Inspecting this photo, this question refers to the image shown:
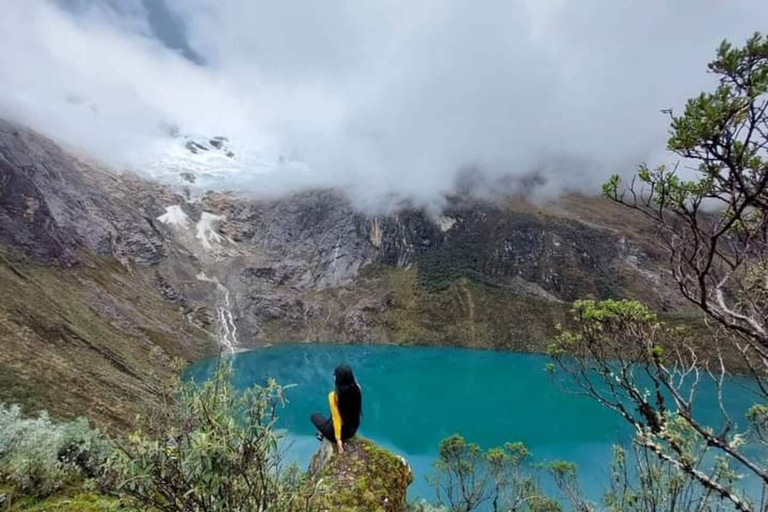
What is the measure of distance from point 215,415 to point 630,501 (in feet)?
31.3

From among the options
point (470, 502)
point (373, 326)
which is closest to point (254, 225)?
point (373, 326)

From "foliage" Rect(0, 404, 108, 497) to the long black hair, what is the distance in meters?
3.44

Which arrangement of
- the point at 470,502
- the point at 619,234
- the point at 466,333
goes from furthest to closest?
the point at 619,234 → the point at 466,333 → the point at 470,502

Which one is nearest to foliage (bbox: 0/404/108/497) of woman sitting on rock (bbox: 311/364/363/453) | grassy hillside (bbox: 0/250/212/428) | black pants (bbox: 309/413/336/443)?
grassy hillside (bbox: 0/250/212/428)

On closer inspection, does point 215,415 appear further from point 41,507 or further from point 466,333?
point 466,333

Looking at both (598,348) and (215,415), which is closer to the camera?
(215,415)

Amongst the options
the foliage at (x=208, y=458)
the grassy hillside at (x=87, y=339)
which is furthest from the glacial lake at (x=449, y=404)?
the foliage at (x=208, y=458)

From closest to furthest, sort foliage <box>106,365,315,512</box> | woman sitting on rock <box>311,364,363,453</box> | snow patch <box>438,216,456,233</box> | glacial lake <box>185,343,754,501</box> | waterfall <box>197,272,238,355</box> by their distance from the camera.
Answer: foliage <box>106,365,315,512</box> → woman sitting on rock <box>311,364,363,453</box> → glacial lake <box>185,343,754,501</box> → waterfall <box>197,272,238,355</box> → snow patch <box>438,216,456,233</box>

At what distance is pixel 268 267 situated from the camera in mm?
119562

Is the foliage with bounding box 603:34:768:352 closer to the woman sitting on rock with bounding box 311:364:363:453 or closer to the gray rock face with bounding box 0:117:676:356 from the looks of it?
the woman sitting on rock with bounding box 311:364:363:453

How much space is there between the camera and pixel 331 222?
450ft

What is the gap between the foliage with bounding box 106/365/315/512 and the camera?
2.57 m

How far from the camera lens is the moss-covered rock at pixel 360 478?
4453 mm

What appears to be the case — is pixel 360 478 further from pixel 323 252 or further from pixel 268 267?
pixel 323 252
